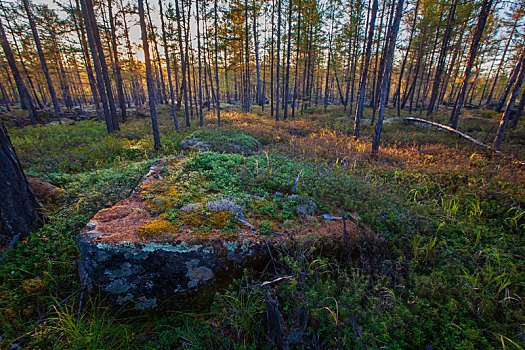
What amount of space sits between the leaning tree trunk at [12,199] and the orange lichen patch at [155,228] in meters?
2.39

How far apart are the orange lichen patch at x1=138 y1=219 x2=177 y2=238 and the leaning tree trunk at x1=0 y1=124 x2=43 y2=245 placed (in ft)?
7.85

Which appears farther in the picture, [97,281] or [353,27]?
[353,27]

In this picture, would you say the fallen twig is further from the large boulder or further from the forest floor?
the large boulder

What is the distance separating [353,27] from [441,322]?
2940 cm

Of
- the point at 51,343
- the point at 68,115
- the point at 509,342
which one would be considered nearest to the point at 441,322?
the point at 509,342

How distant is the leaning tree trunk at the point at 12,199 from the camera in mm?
3262

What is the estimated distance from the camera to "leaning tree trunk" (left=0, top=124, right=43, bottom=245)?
3.26 meters

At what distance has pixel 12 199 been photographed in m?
3.38

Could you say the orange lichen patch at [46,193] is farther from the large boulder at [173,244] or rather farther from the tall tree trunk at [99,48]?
the tall tree trunk at [99,48]

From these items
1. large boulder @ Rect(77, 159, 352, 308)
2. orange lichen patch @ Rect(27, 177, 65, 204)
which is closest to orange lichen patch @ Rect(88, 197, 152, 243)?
large boulder @ Rect(77, 159, 352, 308)

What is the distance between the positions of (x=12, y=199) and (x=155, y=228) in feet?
8.82

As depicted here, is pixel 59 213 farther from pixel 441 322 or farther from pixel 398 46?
pixel 398 46

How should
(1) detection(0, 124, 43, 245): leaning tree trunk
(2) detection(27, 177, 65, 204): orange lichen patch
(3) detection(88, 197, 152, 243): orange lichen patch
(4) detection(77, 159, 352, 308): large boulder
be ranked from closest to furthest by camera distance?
(4) detection(77, 159, 352, 308): large boulder < (3) detection(88, 197, 152, 243): orange lichen patch < (1) detection(0, 124, 43, 245): leaning tree trunk < (2) detection(27, 177, 65, 204): orange lichen patch

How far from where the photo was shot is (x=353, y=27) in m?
22.9
